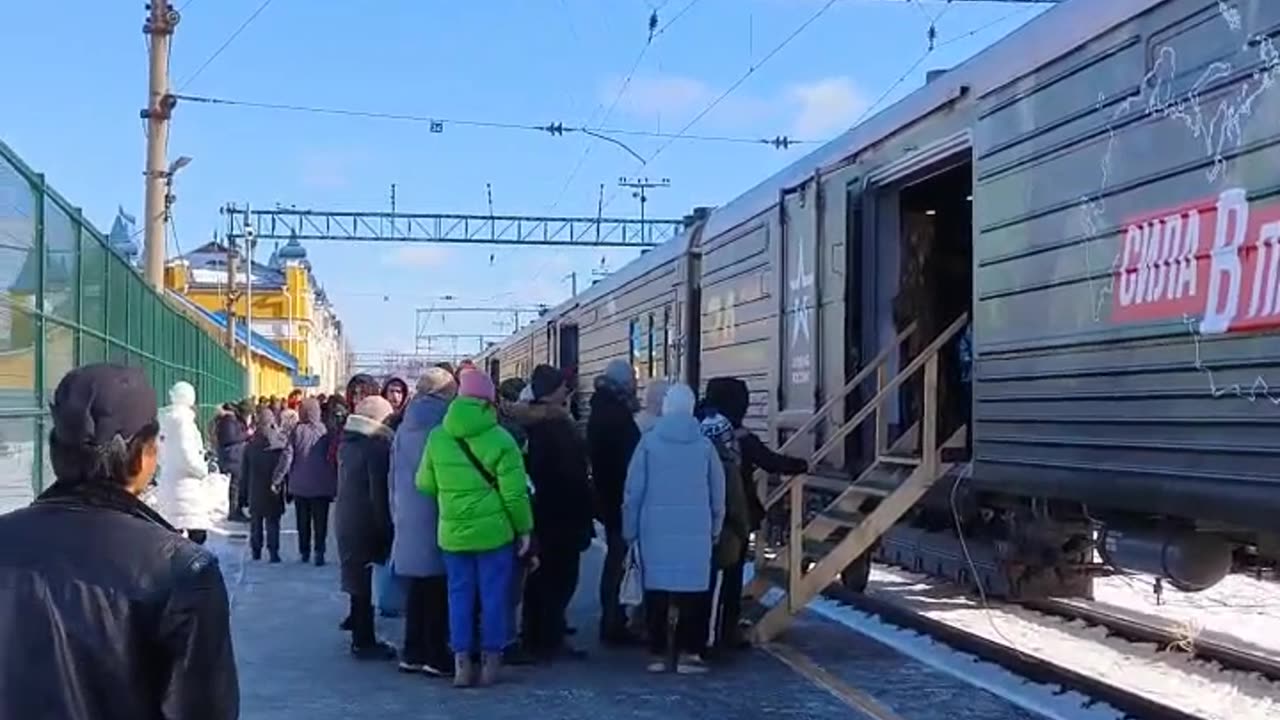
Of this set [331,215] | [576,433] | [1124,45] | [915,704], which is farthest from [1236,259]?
[331,215]

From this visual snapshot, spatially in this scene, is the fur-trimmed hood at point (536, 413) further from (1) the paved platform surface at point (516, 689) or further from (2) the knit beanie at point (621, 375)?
(1) the paved platform surface at point (516, 689)

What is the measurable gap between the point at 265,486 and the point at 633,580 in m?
6.58

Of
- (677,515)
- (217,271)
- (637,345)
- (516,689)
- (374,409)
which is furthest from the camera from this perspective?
(217,271)

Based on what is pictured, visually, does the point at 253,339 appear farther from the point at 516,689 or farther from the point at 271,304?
the point at 516,689

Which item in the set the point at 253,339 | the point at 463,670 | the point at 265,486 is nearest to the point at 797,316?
the point at 463,670

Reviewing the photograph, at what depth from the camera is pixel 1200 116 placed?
5.84m

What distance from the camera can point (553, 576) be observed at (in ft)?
29.5

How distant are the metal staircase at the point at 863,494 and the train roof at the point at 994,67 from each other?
1.26 metres

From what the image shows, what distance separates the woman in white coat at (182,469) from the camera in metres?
9.10

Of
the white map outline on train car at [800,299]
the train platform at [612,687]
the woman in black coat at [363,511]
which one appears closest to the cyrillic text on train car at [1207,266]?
the train platform at [612,687]

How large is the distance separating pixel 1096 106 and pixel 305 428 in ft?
27.9

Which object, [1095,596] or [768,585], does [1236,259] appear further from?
[1095,596]

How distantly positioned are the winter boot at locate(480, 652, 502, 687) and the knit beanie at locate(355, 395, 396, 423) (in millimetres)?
1593

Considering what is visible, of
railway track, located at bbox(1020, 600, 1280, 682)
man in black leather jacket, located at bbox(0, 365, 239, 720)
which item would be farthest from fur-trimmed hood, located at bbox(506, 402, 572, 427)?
man in black leather jacket, located at bbox(0, 365, 239, 720)
